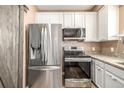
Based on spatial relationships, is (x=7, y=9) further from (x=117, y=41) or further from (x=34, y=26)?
(x=117, y=41)

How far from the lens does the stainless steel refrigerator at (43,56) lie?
3299mm

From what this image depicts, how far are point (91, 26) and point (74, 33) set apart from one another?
655 millimetres

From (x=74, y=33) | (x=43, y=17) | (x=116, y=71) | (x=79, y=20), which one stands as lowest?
(x=116, y=71)

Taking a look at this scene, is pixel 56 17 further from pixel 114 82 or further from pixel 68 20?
pixel 114 82

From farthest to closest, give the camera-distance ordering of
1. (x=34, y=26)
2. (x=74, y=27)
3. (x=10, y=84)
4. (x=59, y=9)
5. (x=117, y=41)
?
(x=59, y=9) < (x=74, y=27) < (x=117, y=41) < (x=34, y=26) < (x=10, y=84)

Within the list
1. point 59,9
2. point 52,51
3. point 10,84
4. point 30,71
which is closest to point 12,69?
point 10,84

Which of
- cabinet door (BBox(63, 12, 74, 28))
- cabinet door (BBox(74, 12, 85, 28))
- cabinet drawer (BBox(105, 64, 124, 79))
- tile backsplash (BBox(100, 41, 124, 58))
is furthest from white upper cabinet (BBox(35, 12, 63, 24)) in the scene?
cabinet drawer (BBox(105, 64, 124, 79))

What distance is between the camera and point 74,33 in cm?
425

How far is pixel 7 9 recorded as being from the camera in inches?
113

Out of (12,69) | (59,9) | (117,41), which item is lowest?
(12,69)

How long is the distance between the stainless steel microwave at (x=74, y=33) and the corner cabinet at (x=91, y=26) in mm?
372

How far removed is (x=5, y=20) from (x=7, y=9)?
217 mm

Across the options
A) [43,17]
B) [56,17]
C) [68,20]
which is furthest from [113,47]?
[43,17]

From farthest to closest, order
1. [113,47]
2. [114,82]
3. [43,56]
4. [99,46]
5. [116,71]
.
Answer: [99,46] < [113,47] < [43,56] < [114,82] < [116,71]
